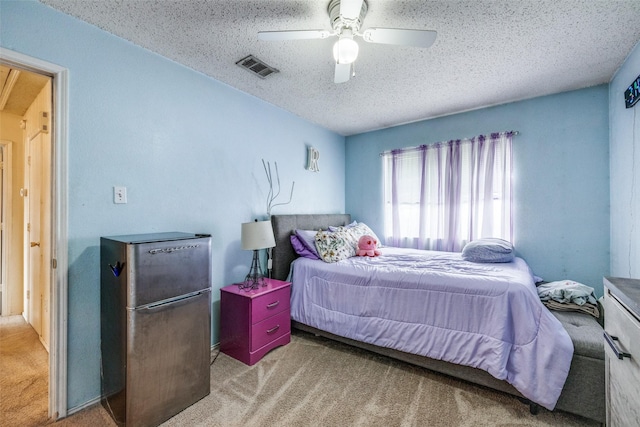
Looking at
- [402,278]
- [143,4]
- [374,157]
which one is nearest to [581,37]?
[402,278]

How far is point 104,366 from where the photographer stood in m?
1.74

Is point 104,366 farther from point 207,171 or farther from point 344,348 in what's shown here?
point 344,348

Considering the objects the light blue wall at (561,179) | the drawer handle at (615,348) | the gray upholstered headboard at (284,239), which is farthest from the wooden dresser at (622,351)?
the gray upholstered headboard at (284,239)

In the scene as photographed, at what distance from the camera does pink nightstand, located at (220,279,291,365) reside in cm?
222

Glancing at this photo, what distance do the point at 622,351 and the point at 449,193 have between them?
2.59m

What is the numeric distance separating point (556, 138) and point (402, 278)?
2.34 metres

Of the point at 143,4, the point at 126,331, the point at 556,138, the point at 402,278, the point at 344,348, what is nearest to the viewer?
the point at 126,331

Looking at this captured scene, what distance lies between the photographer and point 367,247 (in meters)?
3.07

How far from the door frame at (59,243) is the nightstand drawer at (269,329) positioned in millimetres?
1185

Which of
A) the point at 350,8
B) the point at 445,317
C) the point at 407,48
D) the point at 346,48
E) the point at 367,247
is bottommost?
the point at 445,317

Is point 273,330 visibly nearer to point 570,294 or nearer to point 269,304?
point 269,304

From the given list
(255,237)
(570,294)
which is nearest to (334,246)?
(255,237)

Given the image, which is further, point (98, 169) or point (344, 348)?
point (344, 348)

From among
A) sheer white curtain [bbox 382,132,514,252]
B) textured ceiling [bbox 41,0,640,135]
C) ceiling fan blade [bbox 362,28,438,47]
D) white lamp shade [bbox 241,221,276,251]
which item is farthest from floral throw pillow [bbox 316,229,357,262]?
ceiling fan blade [bbox 362,28,438,47]
